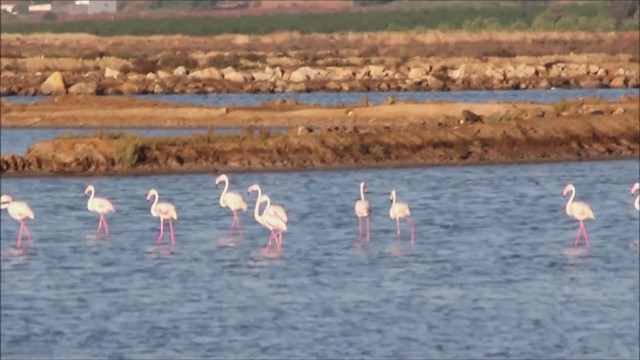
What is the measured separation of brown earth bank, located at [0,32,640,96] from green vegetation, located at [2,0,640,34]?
820 centimetres

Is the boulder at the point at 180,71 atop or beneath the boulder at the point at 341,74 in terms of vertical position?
atop

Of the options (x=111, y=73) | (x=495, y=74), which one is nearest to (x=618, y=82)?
(x=495, y=74)

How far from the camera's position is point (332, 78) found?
84688mm

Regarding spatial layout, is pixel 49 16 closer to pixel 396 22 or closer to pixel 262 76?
pixel 396 22

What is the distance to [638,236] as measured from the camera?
1431 inches

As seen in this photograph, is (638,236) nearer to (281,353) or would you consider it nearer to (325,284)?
(325,284)

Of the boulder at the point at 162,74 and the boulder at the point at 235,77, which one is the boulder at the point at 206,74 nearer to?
the boulder at the point at 235,77

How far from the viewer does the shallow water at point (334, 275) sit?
25.3 metres

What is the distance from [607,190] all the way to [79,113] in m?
24.3

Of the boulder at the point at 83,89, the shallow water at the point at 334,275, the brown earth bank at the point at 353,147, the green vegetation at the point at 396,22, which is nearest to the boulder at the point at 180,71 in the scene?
the boulder at the point at 83,89

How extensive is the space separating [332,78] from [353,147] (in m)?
35.2

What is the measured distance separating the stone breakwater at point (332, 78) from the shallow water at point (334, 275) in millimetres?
33183

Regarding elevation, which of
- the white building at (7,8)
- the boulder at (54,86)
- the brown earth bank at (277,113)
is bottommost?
the white building at (7,8)

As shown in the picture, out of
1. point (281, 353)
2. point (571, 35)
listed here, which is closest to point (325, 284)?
point (281, 353)
